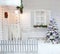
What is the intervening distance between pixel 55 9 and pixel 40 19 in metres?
1.06

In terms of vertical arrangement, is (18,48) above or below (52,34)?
below

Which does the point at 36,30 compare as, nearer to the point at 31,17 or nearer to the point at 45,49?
the point at 31,17

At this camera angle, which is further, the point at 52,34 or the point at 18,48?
the point at 52,34

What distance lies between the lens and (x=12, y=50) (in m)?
5.25

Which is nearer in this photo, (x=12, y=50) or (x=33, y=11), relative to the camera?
(x=12, y=50)

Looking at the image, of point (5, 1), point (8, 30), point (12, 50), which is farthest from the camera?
point (8, 30)

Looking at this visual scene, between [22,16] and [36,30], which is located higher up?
[22,16]

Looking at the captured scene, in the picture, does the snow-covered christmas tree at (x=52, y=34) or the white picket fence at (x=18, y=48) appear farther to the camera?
the snow-covered christmas tree at (x=52, y=34)

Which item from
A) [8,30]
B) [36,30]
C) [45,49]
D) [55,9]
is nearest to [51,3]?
[55,9]

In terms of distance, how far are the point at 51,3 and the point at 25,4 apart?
1537mm

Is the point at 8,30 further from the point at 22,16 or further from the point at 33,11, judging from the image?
the point at 33,11

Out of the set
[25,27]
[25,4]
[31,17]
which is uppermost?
[25,4]

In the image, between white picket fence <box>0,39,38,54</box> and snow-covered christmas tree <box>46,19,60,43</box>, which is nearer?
white picket fence <box>0,39,38,54</box>

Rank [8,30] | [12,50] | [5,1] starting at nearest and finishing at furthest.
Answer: [5,1] < [12,50] < [8,30]
